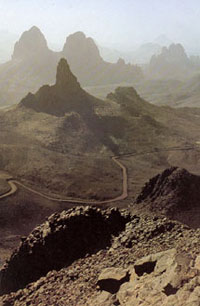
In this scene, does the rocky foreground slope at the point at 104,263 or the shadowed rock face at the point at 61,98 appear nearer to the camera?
the rocky foreground slope at the point at 104,263

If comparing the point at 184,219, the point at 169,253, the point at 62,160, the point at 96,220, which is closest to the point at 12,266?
the point at 96,220

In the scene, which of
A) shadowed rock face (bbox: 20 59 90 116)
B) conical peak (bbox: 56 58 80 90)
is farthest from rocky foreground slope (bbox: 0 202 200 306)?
conical peak (bbox: 56 58 80 90)

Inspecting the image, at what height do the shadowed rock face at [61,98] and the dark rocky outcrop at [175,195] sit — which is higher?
the shadowed rock face at [61,98]

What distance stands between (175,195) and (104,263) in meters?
41.5

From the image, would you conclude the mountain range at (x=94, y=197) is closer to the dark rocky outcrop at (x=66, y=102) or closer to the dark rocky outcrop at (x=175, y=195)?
the dark rocky outcrop at (x=175, y=195)

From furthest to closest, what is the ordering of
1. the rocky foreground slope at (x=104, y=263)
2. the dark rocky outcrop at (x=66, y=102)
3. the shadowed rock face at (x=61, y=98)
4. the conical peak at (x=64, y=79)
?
the conical peak at (x=64, y=79), the shadowed rock face at (x=61, y=98), the dark rocky outcrop at (x=66, y=102), the rocky foreground slope at (x=104, y=263)

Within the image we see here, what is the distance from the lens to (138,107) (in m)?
161

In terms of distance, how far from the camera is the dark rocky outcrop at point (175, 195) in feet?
203

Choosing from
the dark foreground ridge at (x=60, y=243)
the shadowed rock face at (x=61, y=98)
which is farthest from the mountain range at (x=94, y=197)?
the shadowed rock face at (x=61, y=98)

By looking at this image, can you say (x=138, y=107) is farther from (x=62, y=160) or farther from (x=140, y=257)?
(x=140, y=257)

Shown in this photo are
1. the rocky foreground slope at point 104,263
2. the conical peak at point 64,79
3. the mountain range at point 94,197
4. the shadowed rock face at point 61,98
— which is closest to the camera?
the rocky foreground slope at point 104,263

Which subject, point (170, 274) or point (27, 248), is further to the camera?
point (27, 248)

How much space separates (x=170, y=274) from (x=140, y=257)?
554 cm

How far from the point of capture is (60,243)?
96.9 feet
